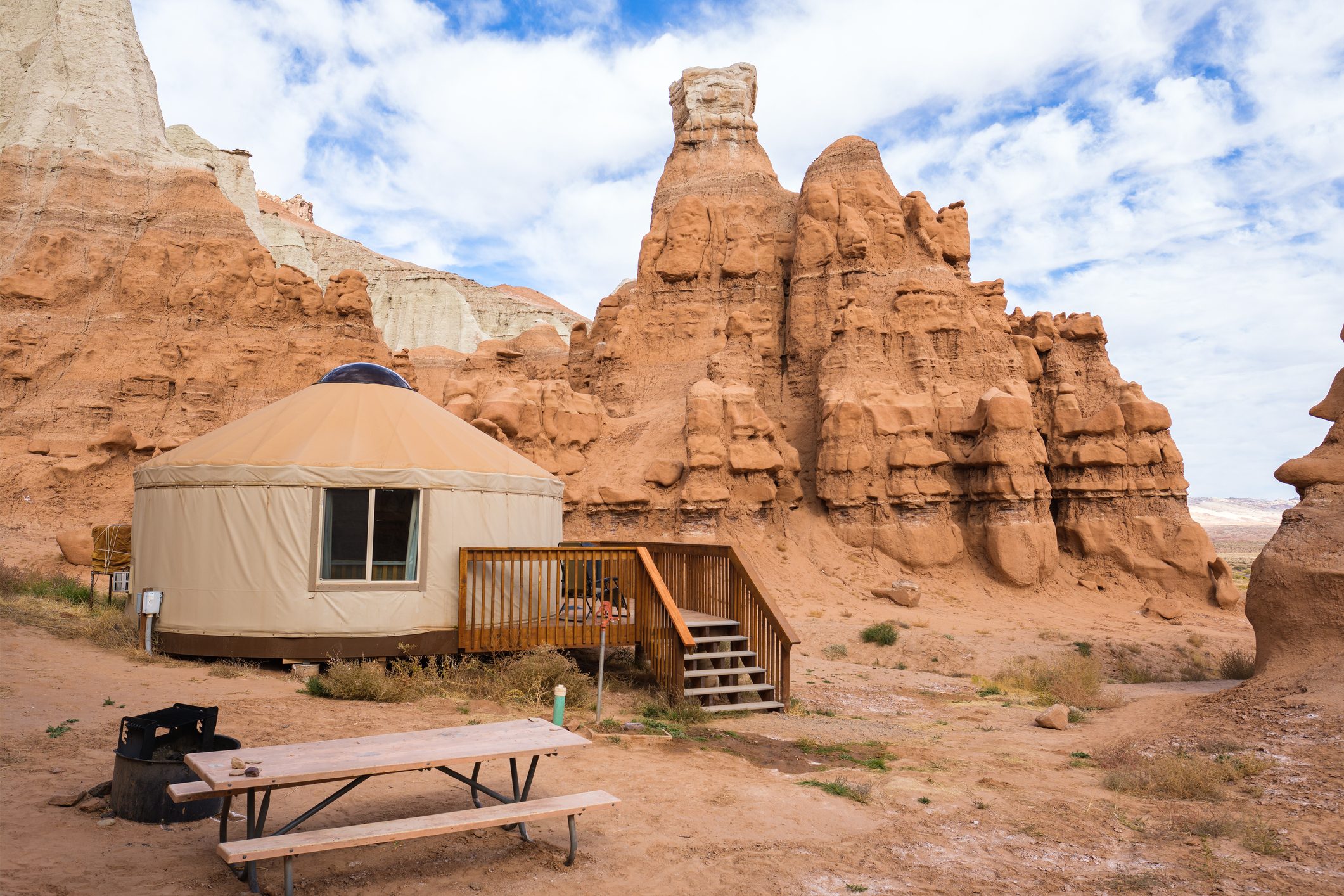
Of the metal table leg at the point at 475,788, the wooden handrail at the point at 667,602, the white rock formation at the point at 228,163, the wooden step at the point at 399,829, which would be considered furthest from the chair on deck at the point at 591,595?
the white rock formation at the point at 228,163

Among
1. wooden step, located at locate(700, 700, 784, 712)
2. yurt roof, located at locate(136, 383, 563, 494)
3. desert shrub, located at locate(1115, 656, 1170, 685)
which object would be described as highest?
yurt roof, located at locate(136, 383, 563, 494)

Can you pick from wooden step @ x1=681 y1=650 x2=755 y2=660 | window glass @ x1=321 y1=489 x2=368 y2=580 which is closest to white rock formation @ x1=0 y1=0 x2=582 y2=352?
window glass @ x1=321 y1=489 x2=368 y2=580

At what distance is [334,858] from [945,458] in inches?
878

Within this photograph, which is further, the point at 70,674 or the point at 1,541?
the point at 1,541

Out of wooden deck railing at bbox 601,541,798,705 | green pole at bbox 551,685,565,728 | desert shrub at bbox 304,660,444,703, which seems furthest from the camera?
wooden deck railing at bbox 601,541,798,705

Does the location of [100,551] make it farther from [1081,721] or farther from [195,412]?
[1081,721]

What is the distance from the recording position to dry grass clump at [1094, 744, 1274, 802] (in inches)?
254

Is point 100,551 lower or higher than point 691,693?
higher

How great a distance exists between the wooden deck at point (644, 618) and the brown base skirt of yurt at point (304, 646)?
45 cm

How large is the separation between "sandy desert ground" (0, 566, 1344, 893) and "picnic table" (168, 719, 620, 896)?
0.32 metres

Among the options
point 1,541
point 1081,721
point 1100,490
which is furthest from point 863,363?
point 1,541

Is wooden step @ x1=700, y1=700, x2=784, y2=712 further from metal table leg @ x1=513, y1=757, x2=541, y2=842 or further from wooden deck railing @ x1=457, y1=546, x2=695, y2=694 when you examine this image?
metal table leg @ x1=513, y1=757, x2=541, y2=842

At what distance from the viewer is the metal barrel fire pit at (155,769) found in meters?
5.01

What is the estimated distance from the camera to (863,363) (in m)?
25.7
